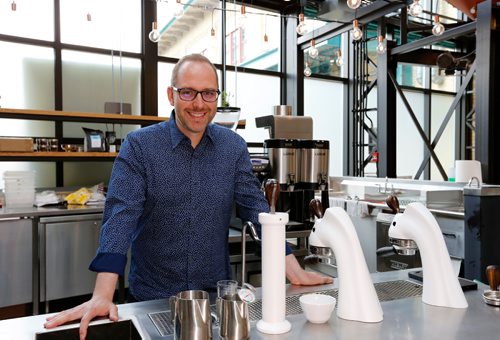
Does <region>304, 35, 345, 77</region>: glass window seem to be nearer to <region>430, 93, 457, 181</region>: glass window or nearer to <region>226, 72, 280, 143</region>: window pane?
<region>226, 72, 280, 143</region>: window pane

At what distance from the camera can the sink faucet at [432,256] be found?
119 centimetres

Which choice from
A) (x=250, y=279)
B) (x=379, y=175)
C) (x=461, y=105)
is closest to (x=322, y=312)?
(x=250, y=279)

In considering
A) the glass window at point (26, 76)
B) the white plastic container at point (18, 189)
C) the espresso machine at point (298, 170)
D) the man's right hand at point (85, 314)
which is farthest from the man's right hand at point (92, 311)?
the glass window at point (26, 76)

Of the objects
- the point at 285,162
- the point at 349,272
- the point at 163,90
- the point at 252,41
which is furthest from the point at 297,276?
the point at 252,41

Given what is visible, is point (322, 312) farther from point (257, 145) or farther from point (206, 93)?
point (257, 145)

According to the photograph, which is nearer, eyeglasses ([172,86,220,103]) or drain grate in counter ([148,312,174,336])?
drain grate in counter ([148,312,174,336])

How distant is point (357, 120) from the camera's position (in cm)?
693

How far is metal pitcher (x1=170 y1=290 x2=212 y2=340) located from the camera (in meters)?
0.88

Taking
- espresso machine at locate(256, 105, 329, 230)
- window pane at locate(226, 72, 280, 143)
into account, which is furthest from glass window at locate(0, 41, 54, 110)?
espresso machine at locate(256, 105, 329, 230)

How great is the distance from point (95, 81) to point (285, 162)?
10.1ft

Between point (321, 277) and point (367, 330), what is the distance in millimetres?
431

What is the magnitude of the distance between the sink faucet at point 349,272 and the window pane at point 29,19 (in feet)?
15.2

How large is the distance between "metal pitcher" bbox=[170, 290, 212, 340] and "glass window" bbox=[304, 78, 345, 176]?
628 cm

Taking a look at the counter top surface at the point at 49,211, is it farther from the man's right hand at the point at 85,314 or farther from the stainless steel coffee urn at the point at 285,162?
the man's right hand at the point at 85,314
